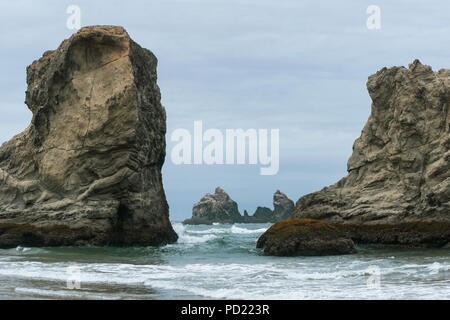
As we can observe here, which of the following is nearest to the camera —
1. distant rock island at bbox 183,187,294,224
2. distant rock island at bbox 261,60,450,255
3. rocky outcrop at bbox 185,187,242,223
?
distant rock island at bbox 261,60,450,255

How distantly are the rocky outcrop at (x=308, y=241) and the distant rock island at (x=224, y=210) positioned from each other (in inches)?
3844

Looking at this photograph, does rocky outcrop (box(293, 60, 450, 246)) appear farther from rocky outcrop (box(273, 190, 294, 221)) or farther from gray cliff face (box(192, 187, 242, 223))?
gray cliff face (box(192, 187, 242, 223))

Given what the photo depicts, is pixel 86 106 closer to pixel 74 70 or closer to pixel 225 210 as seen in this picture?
pixel 74 70

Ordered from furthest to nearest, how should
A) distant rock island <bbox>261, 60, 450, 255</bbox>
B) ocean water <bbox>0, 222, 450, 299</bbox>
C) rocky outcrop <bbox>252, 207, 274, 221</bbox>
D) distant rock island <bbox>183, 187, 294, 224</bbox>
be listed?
1. rocky outcrop <bbox>252, 207, 274, 221</bbox>
2. distant rock island <bbox>183, 187, 294, 224</bbox>
3. distant rock island <bbox>261, 60, 450, 255</bbox>
4. ocean water <bbox>0, 222, 450, 299</bbox>

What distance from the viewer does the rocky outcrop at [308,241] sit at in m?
24.3

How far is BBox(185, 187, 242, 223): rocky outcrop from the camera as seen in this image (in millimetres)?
127875

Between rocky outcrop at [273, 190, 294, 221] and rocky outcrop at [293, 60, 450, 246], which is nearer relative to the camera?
rocky outcrop at [293, 60, 450, 246]

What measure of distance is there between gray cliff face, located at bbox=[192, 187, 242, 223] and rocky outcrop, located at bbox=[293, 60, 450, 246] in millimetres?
92574

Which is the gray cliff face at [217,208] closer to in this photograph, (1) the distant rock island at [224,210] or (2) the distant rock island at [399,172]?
(1) the distant rock island at [224,210]

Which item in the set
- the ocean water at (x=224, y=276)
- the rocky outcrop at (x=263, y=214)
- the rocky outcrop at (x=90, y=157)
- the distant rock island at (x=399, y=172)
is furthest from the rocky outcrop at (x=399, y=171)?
the rocky outcrop at (x=263, y=214)

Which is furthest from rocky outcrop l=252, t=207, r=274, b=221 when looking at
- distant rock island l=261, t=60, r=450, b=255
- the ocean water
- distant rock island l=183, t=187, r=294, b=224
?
the ocean water

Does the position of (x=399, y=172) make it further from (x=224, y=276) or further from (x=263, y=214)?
(x=263, y=214)

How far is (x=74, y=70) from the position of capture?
31.6m

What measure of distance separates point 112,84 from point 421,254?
694 inches
